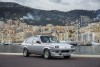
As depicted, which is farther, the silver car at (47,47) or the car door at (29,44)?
the car door at (29,44)

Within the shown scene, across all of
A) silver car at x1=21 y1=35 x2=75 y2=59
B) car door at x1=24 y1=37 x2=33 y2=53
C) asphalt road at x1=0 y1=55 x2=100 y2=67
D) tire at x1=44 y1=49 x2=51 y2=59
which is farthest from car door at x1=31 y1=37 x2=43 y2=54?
asphalt road at x1=0 y1=55 x2=100 y2=67

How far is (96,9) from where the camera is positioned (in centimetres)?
3478

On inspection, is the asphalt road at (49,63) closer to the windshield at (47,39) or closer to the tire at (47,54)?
the tire at (47,54)

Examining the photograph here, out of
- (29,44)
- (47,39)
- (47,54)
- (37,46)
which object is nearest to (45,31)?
(29,44)

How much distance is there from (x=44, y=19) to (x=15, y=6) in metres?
3.56

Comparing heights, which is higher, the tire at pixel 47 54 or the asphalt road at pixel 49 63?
the tire at pixel 47 54

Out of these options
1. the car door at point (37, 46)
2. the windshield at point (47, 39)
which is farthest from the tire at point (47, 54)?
the windshield at point (47, 39)

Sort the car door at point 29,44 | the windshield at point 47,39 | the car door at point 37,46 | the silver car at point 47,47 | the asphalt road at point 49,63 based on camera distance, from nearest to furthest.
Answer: the asphalt road at point 49,63
the silver car at point 47,47
the car door at point 37,46
the windshield at point 47,39
the car door at point 29,44

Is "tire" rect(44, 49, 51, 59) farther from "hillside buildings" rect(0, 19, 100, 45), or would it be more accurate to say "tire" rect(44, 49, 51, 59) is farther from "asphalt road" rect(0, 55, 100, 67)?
"hillside buildings" rect(0, 19, 100, 45)

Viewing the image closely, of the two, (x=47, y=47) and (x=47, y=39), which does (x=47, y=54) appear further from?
(x=47, y=39)

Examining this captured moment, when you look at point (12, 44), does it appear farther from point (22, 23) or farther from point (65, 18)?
point (65, 18)

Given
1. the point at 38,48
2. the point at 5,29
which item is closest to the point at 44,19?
the point at 5,29

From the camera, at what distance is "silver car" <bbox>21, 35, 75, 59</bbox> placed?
1934 cm

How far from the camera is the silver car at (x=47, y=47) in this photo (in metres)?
19.3
